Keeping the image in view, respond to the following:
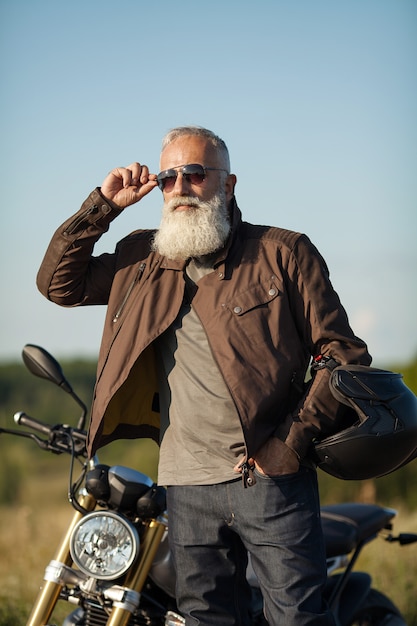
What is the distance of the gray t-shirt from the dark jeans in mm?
68

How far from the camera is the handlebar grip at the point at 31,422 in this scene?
12.2 feet

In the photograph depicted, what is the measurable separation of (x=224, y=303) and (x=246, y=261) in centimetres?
19

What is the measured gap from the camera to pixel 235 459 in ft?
10.5

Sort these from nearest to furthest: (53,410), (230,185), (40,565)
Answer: (230,185), (40,565), (53,410)

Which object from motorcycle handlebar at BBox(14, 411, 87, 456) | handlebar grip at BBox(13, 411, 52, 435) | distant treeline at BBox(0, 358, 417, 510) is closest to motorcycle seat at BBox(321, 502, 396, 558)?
motorcycle handlebar at BBox(14, 411, 87, 456)

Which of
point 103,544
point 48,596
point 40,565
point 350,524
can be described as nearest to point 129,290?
point 103,544

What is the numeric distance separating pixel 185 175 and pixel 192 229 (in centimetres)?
22

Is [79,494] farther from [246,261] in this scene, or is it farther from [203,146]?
[203,146]

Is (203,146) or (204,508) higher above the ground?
(203,146)

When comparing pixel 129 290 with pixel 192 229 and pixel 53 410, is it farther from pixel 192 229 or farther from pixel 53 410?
pixel 53 410

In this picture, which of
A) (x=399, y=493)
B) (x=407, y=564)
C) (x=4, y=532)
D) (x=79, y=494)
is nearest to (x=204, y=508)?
(x=79, y=494)

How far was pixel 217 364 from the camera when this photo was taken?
10.4ft

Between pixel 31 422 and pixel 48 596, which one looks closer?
pixel 48 596

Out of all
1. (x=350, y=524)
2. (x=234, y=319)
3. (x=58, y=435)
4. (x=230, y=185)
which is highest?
(x=230, y=185)
